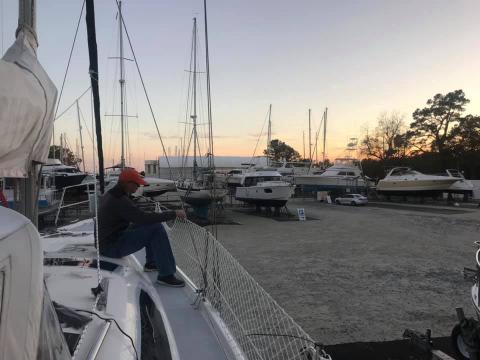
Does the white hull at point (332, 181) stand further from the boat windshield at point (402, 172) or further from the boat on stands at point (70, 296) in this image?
the boat on stands at point (70, 296)

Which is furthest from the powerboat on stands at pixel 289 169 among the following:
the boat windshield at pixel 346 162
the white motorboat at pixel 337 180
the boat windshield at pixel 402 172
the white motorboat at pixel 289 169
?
the boat windshield at pixel 402 172

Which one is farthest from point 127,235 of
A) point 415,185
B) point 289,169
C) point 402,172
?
point 289,169

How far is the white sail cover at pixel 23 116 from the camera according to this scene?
70.9 inches

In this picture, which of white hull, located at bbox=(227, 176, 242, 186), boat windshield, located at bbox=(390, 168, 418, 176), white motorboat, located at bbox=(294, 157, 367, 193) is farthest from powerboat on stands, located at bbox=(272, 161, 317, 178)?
white hull, located at bbox=(227, 176, 242, 186)

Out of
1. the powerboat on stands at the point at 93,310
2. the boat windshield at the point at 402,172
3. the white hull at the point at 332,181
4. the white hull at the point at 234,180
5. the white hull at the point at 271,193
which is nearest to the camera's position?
the powerboat on stands at the point at 93,310

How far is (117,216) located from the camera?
160 inches

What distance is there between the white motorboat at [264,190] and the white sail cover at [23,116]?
22229 millimetres

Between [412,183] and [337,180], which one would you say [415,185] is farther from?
[337,180]

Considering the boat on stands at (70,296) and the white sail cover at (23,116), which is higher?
the white sail cover at (23,116)

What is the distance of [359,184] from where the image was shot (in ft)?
122

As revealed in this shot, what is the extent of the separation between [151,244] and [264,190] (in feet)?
68.2

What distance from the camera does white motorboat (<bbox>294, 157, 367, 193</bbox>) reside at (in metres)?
36.6

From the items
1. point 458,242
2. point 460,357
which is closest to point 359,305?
point 460,357

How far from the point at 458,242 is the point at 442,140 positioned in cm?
3555
